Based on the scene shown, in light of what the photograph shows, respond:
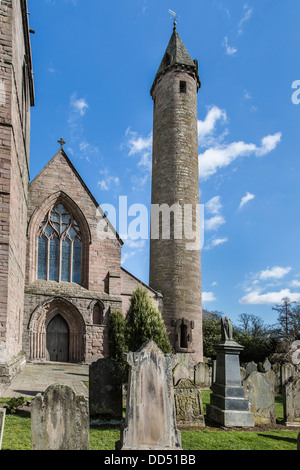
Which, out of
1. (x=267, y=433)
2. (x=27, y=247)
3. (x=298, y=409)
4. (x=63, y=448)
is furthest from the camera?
(x=27, y=247)

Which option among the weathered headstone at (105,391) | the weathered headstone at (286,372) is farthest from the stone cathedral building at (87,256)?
the weathered headstone at (105,391)

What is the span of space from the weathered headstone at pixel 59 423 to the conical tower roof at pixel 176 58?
23.0 meters

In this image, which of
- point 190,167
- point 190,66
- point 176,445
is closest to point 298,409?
A: point 176,445

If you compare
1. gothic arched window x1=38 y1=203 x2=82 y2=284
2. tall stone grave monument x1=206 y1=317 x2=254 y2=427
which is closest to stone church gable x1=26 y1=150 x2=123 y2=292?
gothic arched window x1=38 y1=203 x2=82 y2=284

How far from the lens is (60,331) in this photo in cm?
1953

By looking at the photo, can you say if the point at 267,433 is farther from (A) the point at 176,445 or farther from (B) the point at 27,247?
(B) the point at 27,247

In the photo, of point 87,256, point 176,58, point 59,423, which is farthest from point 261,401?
point 176,58

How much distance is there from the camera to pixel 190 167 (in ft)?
77.8

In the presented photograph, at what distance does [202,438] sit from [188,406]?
1055 mm

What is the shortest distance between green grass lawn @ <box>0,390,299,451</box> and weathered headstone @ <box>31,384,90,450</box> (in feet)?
3.71

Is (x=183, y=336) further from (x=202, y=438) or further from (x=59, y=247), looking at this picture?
(x=202, y=438)

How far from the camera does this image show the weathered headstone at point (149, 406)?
18.2 feet

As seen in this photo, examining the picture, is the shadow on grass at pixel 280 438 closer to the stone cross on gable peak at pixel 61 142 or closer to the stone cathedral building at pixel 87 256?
Result: the stone cathedral building at pixel 87 256

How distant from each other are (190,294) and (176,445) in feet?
54.6
